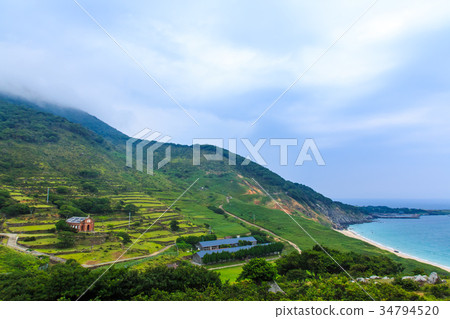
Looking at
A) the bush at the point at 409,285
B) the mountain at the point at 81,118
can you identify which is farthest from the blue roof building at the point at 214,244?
the mountain at the point at 81,118

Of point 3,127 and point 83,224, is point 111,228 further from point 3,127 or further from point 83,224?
point 3,127

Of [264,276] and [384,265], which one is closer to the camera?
[264,276]

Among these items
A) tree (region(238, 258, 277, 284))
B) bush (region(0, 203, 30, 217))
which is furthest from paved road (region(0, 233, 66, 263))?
tree (region(238, 258, 277, 284))

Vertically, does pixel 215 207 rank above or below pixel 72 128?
below

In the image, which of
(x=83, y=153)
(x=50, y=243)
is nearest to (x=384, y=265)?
(x=50, y=243)

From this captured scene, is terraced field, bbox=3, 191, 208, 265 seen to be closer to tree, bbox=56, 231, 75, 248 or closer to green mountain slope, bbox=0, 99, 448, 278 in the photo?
tree, bbox=56, 231, 75, 248

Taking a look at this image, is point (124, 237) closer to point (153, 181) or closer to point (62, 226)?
point (62, 226)
